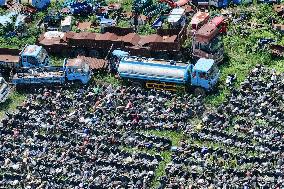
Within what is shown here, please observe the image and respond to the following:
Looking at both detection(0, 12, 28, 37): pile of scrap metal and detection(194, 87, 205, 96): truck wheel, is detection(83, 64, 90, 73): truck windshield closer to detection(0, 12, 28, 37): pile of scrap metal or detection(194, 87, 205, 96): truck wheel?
detection(194, 87, 205, 96): truck wheel

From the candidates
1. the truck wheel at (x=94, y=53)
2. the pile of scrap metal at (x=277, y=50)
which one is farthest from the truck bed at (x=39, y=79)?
the pile of scrap metal at (x=277, y=50)

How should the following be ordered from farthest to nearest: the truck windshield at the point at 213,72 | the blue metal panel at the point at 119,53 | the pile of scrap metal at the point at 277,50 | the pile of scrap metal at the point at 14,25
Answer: the pile of scrap metal at the point at 14,25 < the blue metal panel at the point at 119,53 < the pile of scrap metal at the point at 277,50 < the truck windshield at the point at 213,72

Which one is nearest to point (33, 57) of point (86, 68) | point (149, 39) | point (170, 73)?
point (86, 68)

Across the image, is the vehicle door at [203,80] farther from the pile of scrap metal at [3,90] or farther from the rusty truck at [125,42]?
the pile of scrap metal at [3,90]

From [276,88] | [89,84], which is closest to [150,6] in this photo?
[89,84]

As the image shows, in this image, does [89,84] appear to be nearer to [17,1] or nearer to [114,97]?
[114,97]

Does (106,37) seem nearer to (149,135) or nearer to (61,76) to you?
(61,76)

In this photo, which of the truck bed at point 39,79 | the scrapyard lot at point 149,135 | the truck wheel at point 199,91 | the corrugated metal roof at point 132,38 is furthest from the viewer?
the corrugated metal roof at point 132,38
